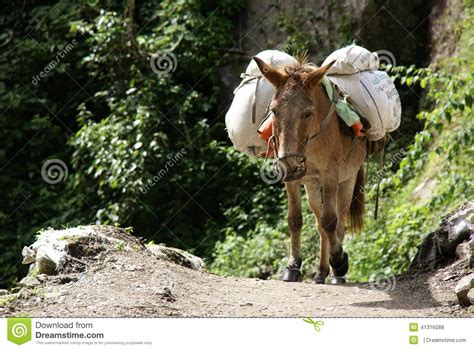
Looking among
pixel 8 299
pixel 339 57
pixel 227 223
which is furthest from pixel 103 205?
pixel 8 299

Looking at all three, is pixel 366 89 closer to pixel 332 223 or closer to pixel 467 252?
pixel 332 223

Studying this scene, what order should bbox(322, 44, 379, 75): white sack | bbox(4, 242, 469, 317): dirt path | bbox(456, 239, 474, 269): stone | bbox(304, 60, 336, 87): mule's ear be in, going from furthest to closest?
bbox(322, 44, 379, 75): white sack, bbox(304, 60, 336, 87): mule's ear, bbox(456, 239, 474, 269): stone, bbox(4, 242, 469, 317): dirt path

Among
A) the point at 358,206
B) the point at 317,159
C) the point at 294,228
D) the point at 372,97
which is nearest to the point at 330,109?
the point at 317,159

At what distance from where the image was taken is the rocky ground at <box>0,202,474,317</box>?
638 cm

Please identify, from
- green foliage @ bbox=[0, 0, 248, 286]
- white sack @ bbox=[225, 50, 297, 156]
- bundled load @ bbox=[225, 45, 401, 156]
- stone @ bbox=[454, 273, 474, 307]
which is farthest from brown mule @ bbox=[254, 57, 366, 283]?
green foliage @ bbox=[0, 0, 248, 286]

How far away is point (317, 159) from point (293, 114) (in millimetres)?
904

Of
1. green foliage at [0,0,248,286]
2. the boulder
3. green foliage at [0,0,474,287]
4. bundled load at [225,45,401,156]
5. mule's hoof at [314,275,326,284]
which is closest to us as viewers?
the boulder

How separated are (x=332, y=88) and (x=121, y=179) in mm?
5726

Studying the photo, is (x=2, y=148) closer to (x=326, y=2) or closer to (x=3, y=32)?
(x=3, y=32)

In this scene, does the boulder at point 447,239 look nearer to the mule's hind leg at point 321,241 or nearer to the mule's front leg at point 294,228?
the mule's hind leg at point 321,241

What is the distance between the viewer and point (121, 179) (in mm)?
13414

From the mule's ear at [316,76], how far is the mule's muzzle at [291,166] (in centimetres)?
74

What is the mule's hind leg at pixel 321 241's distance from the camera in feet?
28.9

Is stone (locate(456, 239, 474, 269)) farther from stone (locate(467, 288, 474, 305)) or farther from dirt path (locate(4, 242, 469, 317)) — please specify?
stone (locate(467, 288, 474, 305))
